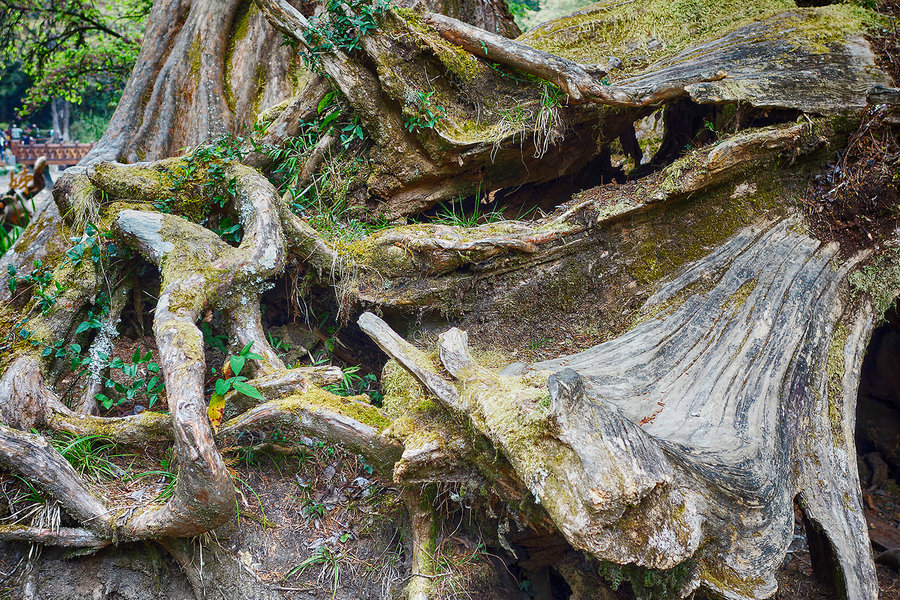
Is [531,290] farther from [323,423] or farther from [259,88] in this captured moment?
[259,88]

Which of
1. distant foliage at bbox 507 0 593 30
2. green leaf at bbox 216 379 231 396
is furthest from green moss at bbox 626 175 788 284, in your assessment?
distant foliage at bbox 507 0 593 30

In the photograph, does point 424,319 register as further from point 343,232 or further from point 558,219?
point 558,219

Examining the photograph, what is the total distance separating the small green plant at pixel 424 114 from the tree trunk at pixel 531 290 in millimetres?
16

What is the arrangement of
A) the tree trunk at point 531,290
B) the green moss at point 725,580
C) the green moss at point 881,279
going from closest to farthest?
the green moss at point 725,580, the tree trunk at point 531,290, the green moss at point 881,279

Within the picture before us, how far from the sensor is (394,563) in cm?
312

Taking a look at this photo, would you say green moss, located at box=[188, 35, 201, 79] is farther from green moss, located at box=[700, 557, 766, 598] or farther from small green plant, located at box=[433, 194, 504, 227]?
green moss, located at box=[700, 557, 766, 598]

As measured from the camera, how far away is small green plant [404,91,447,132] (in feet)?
12.8

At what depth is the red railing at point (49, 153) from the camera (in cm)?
1470

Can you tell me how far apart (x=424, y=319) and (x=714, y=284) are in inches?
76.7

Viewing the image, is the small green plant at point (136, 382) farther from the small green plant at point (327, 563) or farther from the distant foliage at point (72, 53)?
the distant foliage at point (72, 53)

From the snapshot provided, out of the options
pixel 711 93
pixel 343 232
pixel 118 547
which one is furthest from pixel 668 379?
pixel 118 547

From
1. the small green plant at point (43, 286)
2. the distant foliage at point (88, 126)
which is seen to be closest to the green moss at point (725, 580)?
the small green plant at point (43, 286)

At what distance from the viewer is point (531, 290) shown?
12.4 ft

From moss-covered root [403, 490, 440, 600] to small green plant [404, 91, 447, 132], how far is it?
2.49 metres
